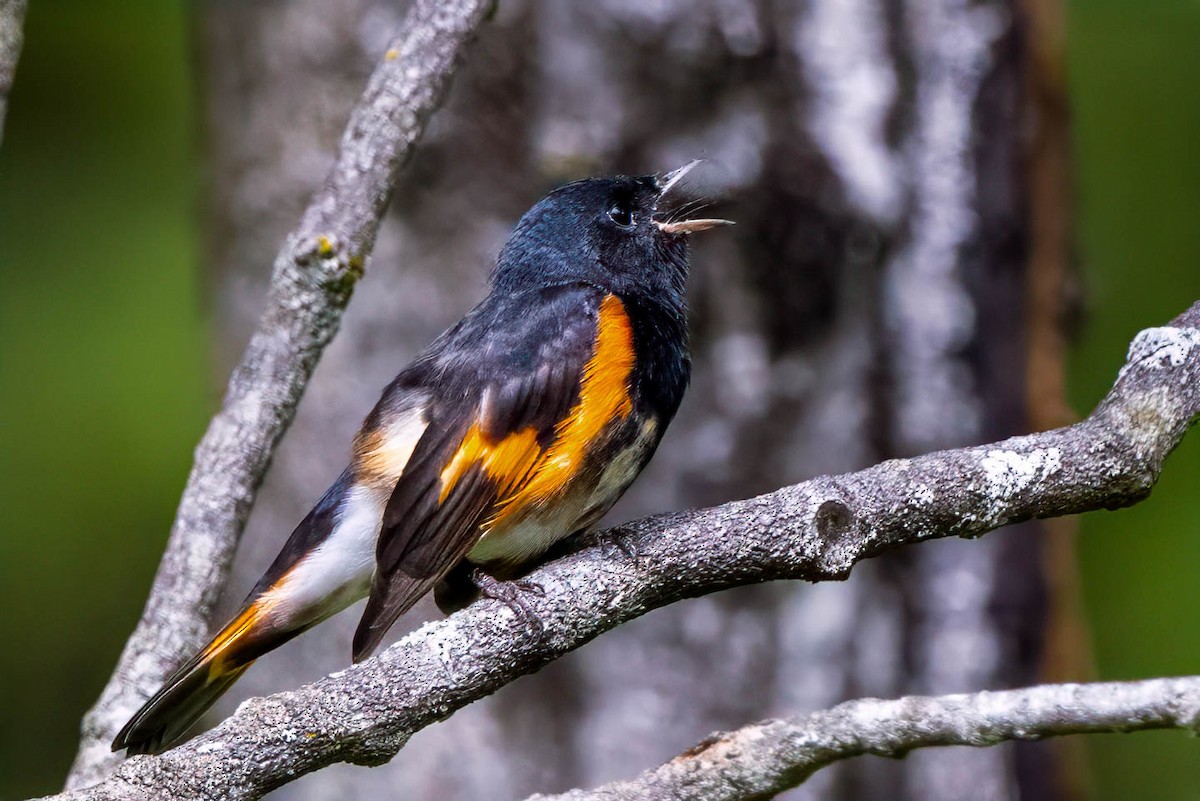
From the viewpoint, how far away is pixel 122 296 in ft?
17.3

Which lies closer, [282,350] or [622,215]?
[282,350]

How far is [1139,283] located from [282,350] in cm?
377

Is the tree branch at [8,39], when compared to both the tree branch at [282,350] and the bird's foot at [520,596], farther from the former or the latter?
the bird's foot at [520,596]

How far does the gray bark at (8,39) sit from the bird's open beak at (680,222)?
148cm

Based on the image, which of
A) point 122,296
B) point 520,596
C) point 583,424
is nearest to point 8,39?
point 583,424

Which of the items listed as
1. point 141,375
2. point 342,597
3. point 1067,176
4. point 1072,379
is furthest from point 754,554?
point 141,375

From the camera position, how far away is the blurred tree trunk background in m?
3.55

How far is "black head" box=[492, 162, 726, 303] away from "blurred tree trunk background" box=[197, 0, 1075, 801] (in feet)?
1.44

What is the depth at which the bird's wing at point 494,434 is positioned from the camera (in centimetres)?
231

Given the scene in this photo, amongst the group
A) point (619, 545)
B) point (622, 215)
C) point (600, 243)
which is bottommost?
point (619, 545)

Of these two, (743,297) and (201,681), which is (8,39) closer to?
(201,681)

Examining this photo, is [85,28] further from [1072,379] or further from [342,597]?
[1072,379]

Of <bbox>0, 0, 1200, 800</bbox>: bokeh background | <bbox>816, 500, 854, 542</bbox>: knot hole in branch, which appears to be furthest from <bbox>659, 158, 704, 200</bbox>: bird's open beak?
<bbox>0, 0, 1200, 800</bbox>: bokeh background

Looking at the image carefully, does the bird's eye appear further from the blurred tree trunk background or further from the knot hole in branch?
the knot hole in branch
